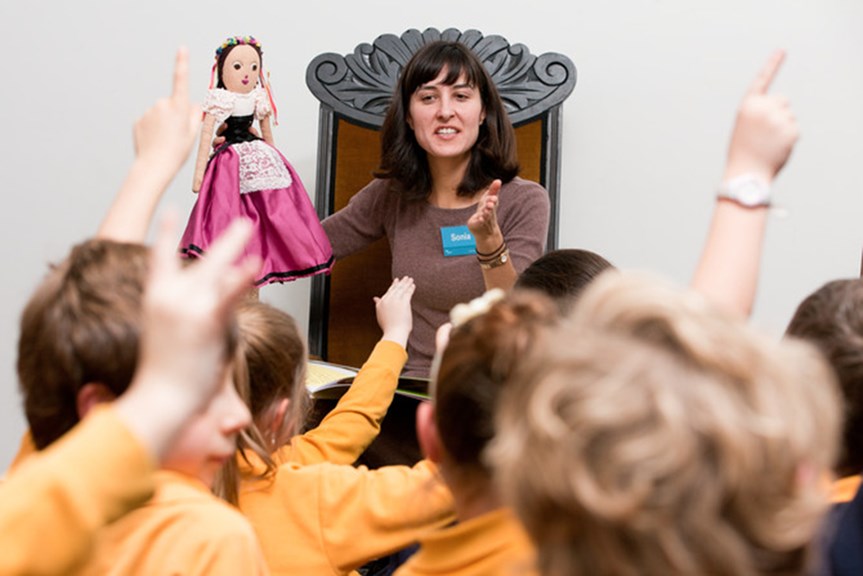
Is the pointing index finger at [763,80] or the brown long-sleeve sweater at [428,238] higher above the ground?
the pointing index finger at [763,80]

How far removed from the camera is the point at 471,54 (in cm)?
243

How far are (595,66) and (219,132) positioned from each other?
120 cm

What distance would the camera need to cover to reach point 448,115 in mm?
2395

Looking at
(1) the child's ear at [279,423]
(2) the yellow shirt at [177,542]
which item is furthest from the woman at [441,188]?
(2) the yellow shirt at [177,542]

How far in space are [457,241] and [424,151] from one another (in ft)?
0.86

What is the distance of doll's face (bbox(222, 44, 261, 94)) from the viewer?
219 centimetres

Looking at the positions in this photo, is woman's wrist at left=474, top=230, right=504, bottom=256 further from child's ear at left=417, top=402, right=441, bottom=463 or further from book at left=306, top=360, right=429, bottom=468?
child's ear at left=417, top=402, right=441, bottom=463

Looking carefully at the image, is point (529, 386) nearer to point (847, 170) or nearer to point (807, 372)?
point (807, 372)

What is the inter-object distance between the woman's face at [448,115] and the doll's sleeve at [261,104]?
Answer: 37 cm

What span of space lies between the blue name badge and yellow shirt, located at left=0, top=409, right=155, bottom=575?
1807 mm

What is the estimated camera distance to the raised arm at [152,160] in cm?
111

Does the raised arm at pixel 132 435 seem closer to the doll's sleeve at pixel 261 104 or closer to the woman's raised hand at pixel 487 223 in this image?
the woman's raised hand at pixel 487 223

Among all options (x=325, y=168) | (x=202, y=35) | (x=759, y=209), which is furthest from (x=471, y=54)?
(x=759, y=209)

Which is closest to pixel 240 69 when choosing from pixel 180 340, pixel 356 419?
pixel 356 419
